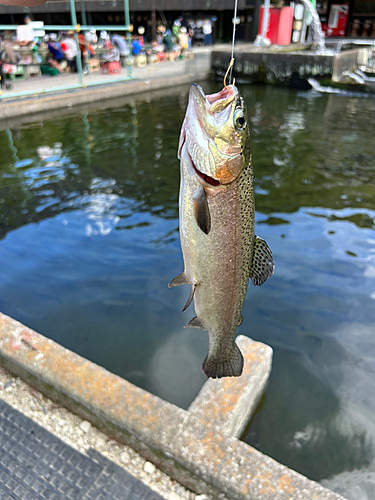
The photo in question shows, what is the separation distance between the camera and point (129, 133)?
12.5 m

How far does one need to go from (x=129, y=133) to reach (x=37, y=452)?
1088cm

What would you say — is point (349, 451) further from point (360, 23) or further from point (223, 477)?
point (360, 23)

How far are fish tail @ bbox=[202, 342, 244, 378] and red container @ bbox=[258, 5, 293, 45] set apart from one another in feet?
98.0

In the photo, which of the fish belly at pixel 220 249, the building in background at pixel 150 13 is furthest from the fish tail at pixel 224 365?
the building in background at pixel 150 13

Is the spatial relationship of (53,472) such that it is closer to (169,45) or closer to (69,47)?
(69,47)

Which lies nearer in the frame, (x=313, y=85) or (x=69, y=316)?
(x=69, y=316)

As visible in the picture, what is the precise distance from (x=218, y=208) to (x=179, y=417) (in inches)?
68.6

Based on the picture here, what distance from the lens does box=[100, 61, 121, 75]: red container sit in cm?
1889

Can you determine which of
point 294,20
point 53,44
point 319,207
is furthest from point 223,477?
point 294,20

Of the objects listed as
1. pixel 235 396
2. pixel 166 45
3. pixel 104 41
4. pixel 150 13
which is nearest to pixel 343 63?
pixel 166 45

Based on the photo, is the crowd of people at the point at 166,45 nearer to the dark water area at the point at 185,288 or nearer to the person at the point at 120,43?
the person at the point at 120,43

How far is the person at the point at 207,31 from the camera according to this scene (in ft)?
91.5

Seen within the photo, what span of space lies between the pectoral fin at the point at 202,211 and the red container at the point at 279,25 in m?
29.8

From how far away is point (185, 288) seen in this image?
5789 millimetres
